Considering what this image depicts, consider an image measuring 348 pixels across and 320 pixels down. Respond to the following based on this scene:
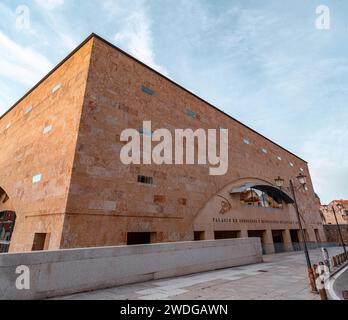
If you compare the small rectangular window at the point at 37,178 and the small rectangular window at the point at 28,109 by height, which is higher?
the small rectangular window at the point at 28,109

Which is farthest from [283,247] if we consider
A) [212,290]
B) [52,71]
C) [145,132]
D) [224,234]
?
[52,71]

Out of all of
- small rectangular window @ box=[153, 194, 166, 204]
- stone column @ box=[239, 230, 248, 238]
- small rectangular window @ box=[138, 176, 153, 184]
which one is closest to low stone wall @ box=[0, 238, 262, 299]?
small rectangular window @ box=[153, 194, 166, 204]

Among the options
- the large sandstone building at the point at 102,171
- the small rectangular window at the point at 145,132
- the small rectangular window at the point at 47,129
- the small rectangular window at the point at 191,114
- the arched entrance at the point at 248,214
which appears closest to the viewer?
the large sandstone building at the point at 102,171

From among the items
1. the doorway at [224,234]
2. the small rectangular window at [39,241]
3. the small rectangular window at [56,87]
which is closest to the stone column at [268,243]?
the doorway at [224,234]

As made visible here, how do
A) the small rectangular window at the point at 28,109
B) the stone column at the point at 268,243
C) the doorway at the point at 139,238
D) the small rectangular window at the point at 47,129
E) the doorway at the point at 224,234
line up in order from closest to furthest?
the doorway at the point at 139,238 < the small rectangular window at the point at 47,129 < the small rectangular window at the point at 28,109 < the doorway at the point at 224,234 < the stone column at the point at 268,243

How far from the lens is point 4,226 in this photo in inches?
599

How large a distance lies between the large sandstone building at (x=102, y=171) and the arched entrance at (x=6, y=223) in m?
0.20

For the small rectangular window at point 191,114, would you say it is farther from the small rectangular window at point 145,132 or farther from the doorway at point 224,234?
the doorway at point 224,234

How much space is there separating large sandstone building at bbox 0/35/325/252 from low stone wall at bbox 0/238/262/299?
3.32m

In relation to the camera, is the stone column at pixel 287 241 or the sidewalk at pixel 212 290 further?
the stone column at pixel 287 241

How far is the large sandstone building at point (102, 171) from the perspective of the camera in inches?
420

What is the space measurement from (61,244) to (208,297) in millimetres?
6714

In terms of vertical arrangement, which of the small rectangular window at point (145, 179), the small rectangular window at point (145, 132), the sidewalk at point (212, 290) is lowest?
the sidewalk at point (212, 290)

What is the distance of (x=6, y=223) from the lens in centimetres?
1493
